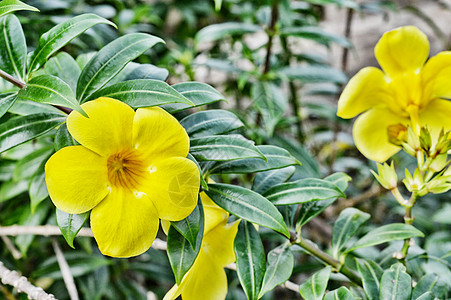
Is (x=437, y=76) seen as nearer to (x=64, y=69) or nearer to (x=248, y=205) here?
(x=248, y=205)

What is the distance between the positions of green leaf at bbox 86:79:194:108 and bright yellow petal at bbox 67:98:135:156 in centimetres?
3

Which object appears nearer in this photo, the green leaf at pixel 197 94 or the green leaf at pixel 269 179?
the green leaf at pixel 197 94

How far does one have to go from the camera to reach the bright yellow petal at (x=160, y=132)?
527 mm

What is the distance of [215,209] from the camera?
2.05 ft

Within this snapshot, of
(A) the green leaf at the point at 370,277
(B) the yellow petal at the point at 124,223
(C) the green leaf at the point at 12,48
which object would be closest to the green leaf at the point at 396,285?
(A) the green leaf at the point at 370,277

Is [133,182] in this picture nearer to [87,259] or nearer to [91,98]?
[91,98]

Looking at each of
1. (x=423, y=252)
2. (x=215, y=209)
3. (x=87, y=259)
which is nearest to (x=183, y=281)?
(x=215, y=209)

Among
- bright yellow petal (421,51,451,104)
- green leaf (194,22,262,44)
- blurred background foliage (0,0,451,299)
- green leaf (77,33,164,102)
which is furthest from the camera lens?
green leaf (194,22,262,44)

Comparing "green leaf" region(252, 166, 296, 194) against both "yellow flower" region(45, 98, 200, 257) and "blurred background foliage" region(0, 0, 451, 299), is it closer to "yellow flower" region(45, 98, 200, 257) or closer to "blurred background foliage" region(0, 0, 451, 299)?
"blurred background foliage" region(0, 0, 451, 299)

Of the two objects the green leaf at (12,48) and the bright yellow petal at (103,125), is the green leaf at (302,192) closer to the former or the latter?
the bright yellow petal at (103,125)

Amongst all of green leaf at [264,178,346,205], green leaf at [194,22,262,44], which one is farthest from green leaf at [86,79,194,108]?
green leaf at [194,22,262,44]

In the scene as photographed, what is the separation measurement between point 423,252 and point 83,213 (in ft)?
2.11

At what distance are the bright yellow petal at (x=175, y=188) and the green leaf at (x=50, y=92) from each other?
122mm

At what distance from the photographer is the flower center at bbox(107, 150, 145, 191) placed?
0.55m
